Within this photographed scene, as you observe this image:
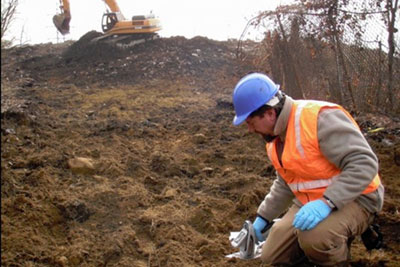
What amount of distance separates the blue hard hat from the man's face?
0.06 m

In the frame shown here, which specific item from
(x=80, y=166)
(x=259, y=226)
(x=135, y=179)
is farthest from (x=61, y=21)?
(x=259, y=226)

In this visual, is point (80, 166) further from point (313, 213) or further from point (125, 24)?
point (125, 24)

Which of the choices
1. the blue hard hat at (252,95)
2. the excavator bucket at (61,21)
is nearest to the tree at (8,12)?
the blue hard hat at (252,95)

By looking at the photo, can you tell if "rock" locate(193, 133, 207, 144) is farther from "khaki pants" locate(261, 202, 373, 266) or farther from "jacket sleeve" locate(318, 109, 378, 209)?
"jacket sleeve" locate(318, 109, 378, 209)

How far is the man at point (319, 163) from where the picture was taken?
2521mm

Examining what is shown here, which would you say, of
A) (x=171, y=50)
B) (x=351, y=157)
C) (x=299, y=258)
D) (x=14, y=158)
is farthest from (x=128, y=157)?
(x=171, y=50)

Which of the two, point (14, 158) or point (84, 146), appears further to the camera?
point (84, 146)

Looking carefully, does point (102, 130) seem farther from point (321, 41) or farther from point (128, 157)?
point (321, 41)

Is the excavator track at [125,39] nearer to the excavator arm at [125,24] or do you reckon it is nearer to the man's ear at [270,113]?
the excavator arm at [125,24]

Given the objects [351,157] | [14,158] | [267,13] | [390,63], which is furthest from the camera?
[267,13]

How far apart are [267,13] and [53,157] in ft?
12.5

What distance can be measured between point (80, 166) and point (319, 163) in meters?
2.92

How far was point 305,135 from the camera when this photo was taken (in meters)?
2.62

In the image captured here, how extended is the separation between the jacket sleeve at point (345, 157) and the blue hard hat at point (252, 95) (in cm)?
35
